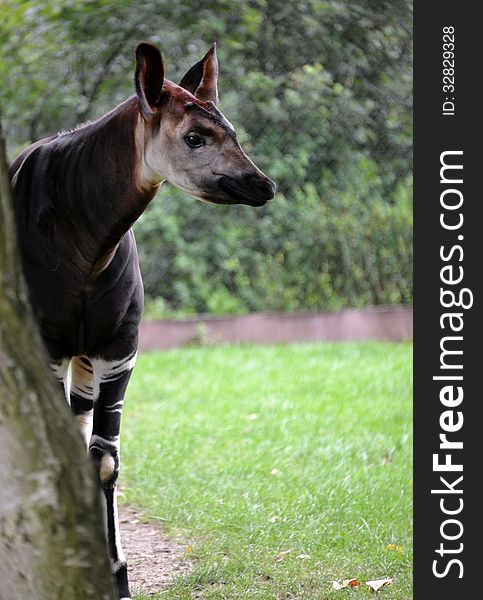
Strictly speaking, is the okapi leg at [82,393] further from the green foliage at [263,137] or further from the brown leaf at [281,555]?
the green foliage at [263,137]

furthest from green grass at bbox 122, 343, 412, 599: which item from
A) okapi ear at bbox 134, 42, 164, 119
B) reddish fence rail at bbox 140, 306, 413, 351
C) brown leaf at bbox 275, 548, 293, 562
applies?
okapi ear at bbox 134, 42, 164, 119

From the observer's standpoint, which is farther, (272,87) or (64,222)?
(272,87)

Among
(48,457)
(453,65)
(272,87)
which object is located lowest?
(48,457)

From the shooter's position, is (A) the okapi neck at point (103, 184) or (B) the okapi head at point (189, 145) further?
(A) the okapi neck at point (103, 184)

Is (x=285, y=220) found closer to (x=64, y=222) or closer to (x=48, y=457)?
(x=64, y=222)

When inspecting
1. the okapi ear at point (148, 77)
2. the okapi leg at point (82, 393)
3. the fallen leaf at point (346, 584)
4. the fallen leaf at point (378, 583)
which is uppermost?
the okapi ear at point (148, 77)

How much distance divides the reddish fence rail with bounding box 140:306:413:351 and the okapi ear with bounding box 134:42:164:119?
532cm

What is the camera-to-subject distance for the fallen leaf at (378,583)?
9.58 ft

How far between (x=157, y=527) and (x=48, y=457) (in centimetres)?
209

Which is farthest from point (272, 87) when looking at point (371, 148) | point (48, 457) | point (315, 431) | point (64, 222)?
point (48, 457)

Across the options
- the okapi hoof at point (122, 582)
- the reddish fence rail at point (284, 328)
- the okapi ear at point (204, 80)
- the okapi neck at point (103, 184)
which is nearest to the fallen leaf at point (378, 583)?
the okapi hoof at point (122, 582)

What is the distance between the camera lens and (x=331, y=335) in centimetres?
784

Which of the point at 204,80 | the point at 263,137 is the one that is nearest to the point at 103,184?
the point at 204,80

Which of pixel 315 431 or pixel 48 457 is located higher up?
pixel 48 457
